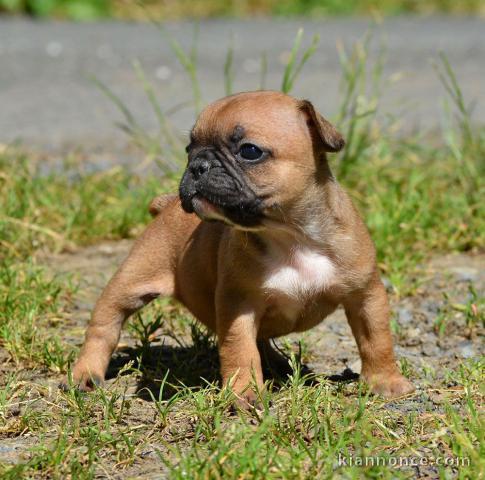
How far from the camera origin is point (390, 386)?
4895 millimetres

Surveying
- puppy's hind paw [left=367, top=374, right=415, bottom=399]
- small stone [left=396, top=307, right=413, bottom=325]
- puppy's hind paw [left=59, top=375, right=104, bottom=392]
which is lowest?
small stone [left=396, top=307, right=413, bottom=325]

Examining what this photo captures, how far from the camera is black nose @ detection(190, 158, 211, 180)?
4.48 m

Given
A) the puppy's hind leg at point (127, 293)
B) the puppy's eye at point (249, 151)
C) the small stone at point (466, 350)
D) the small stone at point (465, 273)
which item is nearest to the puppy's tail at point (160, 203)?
the puppy's hind leg at point (127, 293)

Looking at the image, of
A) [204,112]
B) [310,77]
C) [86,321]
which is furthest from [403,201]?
[310,77]

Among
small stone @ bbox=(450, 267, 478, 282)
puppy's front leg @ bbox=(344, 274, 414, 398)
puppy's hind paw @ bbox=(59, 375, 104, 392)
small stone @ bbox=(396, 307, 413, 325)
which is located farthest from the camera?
small stone @ bbox=(450, 267, 478, 282)

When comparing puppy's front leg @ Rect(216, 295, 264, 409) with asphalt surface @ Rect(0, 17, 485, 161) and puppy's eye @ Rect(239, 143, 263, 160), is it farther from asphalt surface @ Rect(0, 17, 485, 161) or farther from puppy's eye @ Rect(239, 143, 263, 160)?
asphalt surface @ Rect(0, 17, 485, 161)

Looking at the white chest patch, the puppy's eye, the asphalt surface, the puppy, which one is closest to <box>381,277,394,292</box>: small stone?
the puppy

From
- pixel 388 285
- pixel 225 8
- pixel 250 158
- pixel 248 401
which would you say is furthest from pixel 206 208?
pixel 225 8

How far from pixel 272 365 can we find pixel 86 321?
1281 millimetres

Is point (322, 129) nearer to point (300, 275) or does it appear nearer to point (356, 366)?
point (300, 275)

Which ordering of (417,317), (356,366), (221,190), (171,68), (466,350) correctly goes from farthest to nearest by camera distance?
(171,68) < (417,317) < (466,350) < (356,366) < (221,190)

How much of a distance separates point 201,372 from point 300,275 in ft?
3.13

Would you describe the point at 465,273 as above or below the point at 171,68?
above

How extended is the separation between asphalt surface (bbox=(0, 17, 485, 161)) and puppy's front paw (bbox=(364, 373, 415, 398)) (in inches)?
210
